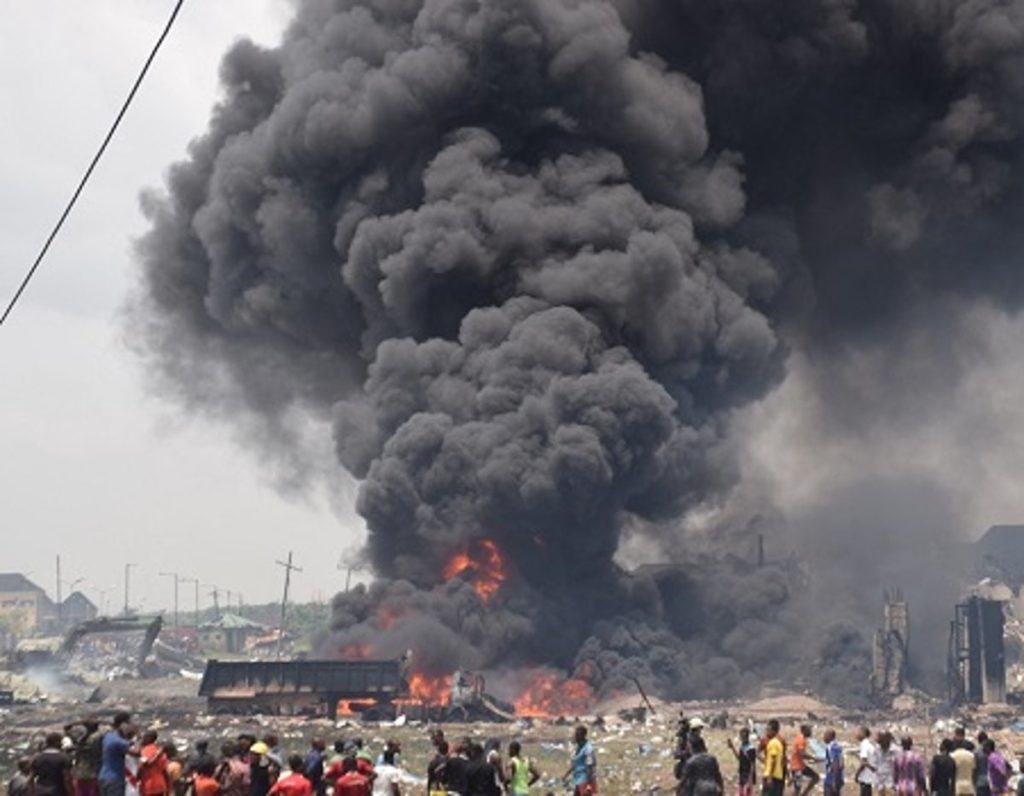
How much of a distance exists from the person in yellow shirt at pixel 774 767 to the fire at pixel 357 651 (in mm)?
38425

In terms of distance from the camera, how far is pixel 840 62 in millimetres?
71625

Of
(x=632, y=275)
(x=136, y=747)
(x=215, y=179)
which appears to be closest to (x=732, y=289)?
(x=632, y=275)

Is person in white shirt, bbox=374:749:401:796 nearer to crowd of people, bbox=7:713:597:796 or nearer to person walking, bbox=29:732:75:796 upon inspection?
crowd of people, bbox=7:713:597:796

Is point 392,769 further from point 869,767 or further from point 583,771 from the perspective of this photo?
point 869,767

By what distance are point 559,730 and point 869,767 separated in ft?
85.6

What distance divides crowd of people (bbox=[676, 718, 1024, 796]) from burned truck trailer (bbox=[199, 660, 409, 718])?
31350 mm

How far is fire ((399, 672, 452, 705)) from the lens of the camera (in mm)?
55812

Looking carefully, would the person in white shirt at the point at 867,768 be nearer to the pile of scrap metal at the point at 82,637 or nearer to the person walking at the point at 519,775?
the person walking at the point at 519,775

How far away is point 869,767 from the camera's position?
2234 centimetres

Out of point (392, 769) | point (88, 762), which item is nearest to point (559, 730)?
point (392, 769)

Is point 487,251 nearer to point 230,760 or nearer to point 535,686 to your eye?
point 535,686

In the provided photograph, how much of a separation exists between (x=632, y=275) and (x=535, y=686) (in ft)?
58.9

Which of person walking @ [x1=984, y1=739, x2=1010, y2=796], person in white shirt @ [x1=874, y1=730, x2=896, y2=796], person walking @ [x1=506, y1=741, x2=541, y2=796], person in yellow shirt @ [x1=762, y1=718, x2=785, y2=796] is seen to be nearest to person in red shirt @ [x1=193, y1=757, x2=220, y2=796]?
person walking @ [x1=506, y1=741, x2=541, y2=796]

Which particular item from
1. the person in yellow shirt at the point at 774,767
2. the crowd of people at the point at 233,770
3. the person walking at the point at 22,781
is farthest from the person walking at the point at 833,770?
the person walking at the point at 22,781
